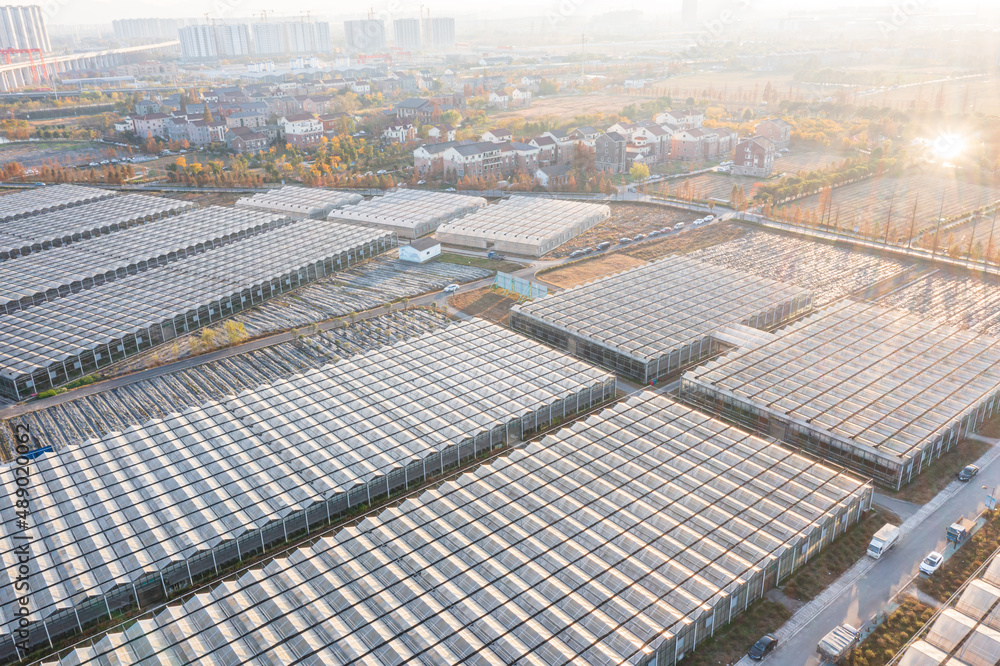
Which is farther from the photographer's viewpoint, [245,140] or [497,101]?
[497,101]

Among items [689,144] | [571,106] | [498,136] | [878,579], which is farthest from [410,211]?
[571,106]

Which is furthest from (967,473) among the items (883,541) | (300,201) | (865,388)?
(300,201)

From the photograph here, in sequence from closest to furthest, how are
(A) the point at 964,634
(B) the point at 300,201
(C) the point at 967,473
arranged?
(A) the point at 964,634, (C) the point at 967,473, (B) the point at 300,201

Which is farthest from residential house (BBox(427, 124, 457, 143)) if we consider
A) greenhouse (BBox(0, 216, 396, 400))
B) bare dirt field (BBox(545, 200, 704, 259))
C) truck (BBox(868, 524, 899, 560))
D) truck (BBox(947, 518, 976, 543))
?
truck (BBox(947, 518, 976, 543))

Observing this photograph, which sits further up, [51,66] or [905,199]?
[51,66]

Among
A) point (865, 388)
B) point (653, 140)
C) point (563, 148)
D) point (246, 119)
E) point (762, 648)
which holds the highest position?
point (246, 119)

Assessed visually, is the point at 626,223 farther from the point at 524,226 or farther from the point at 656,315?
the point at 656,315

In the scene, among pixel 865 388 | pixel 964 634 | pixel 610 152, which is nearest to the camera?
pixel 964 634

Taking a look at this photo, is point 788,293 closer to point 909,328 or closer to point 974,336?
point 909,328

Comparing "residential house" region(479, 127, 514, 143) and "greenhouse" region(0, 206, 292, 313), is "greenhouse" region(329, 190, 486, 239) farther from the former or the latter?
"residential house" region(479, 127, 514, 143)
